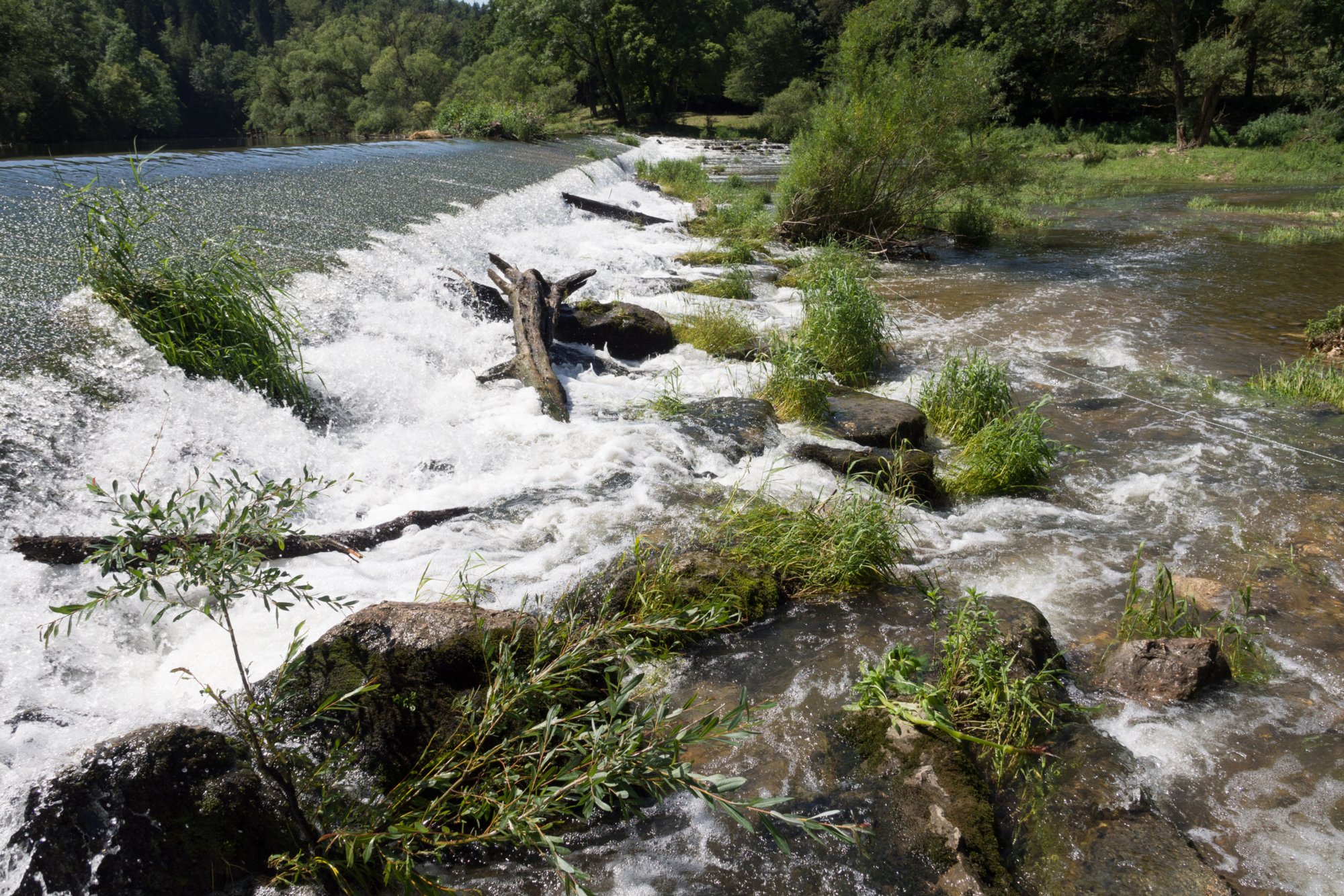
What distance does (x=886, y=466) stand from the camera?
5648mm

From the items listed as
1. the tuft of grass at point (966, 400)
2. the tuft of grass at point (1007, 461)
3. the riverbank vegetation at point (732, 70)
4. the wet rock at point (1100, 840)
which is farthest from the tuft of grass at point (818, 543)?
the riverbank vegetation at point (732, 70)

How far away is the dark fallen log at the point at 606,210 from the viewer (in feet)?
52.4

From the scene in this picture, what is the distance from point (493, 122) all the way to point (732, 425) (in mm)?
26851

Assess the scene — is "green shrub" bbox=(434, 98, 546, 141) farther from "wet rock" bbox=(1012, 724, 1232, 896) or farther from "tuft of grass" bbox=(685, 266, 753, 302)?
"wet rock" bbox=(1012, 724, 1232, 896)

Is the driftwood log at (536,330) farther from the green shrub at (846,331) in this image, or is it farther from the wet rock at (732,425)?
the green shrub at (846,331)

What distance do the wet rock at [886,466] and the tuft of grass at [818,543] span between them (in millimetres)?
506

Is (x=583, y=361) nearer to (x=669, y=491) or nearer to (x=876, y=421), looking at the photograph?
(x=669, y=491)

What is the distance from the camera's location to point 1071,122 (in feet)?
126

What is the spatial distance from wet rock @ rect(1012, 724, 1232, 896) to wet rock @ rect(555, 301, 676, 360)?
632 cm

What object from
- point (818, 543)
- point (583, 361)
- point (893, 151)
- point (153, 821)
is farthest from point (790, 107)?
point (153, 821)

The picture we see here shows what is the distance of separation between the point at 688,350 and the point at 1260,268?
1143 centimetres

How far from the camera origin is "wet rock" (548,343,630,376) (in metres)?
8.00

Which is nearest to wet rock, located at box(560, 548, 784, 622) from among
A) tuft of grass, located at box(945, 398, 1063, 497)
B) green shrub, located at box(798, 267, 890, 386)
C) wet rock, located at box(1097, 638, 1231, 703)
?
wet rock, located at box(1097, 638, 1231, 703)

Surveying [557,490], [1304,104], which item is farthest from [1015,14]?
[557,490]
